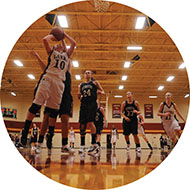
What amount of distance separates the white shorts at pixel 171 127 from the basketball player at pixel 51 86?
0.95m

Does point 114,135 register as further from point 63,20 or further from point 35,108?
point 63,20

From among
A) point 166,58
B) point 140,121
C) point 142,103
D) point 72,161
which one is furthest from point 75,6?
point 72,161

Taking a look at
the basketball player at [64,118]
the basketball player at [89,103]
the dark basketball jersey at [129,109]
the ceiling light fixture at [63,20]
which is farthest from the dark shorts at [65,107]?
the ceiling light fixture at [63,20]

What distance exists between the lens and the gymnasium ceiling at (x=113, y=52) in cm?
163

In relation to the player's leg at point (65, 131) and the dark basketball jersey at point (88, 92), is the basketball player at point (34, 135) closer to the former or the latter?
the player's leg at point (65, 131)

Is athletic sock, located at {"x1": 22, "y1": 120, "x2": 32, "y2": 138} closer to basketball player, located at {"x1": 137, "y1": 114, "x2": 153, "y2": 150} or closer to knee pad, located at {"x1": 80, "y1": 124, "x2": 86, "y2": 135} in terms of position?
knee pad, located at {"x1": 80, "y1": 124, "x2": 86, "y2": 135}

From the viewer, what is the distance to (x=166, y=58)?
5.64ft

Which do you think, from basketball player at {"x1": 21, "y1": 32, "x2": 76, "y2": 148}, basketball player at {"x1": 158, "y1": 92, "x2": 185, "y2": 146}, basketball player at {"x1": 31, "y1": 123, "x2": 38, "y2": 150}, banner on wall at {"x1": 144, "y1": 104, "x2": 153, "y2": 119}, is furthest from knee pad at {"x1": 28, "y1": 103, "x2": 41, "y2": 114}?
basketball player at {"x1": 158, "y1": 92, "x2": 185, "y2": 146}

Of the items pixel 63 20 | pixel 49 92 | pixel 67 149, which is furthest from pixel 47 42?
pixel 67 149

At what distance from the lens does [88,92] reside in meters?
1.69

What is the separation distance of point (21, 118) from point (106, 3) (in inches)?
47.2

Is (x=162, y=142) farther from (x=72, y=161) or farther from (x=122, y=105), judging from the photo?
(x=72, y=161)

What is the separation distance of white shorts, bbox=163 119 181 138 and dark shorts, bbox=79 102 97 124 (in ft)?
2.04

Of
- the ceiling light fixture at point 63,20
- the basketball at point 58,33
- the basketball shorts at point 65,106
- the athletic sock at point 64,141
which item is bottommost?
the athletic sock at point 64,141
